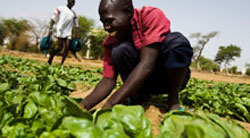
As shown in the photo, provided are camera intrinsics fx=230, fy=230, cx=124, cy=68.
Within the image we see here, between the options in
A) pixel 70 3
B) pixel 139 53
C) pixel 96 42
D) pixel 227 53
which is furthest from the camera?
pixel 227 53

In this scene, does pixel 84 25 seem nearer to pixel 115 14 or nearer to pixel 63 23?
pixel 63 23

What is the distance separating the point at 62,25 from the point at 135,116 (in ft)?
18.2

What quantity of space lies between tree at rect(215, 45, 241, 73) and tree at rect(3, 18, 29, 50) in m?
46.9

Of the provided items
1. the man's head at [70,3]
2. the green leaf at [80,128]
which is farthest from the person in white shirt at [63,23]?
the green leaf at [80,128]

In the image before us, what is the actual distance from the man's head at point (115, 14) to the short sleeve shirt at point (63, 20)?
4616 mm

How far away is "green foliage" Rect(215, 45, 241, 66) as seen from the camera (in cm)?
5628

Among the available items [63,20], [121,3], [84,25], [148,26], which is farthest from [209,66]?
[121,3]

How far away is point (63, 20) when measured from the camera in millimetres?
6113

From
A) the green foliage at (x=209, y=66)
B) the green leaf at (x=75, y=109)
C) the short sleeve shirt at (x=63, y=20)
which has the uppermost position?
the short sleeve shirt at (x=63, y=20)

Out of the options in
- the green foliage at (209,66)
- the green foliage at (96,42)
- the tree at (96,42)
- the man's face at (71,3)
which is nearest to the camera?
the man's face at (71,3)

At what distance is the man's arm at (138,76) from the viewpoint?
1476mm

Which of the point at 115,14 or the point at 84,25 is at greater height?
the point at 84,25

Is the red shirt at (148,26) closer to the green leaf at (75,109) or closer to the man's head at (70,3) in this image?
the green leaf at (75,109)

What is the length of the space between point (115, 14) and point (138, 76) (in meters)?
0.46
